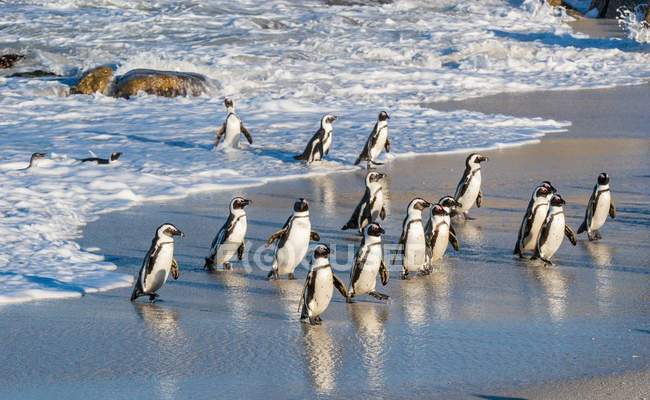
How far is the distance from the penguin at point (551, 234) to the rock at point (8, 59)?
20.8m

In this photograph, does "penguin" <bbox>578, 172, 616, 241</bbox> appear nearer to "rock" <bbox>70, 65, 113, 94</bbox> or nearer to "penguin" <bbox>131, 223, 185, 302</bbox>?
"penguin" <bbox>131, 223, 185, 302</bbox>

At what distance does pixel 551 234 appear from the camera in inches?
308

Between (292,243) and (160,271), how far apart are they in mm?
943

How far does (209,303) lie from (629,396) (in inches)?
109

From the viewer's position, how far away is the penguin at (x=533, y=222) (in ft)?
26.4

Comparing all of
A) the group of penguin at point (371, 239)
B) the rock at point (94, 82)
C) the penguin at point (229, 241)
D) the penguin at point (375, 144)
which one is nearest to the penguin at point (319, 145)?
the penguin at point (375, 144)

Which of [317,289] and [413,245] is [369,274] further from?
[413,245]

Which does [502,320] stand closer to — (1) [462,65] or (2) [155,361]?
(2) [155,361]

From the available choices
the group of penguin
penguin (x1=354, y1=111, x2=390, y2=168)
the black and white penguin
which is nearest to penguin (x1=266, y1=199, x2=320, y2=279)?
the group of penguin

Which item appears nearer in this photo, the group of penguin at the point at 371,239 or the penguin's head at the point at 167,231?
the group of penguin at the point at 371,239

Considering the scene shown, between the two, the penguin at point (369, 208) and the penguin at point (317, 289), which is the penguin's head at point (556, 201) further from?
the penguin at point (317, 289)

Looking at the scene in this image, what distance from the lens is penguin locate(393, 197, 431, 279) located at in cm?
753

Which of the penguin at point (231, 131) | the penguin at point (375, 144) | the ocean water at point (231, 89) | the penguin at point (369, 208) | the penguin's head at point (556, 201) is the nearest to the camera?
the penguin's head at point (556, 201)

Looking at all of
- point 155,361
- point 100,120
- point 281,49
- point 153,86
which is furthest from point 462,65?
point 155,361
